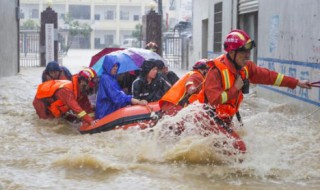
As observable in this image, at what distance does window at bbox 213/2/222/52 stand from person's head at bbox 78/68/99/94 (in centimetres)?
1007

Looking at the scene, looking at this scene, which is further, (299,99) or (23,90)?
(23,90)

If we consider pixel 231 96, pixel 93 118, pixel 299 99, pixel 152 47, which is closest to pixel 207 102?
pixel 231 96

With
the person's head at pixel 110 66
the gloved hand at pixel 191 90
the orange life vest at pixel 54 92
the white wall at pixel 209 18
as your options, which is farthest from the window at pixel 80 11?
the gloved hand at pixel 191 90

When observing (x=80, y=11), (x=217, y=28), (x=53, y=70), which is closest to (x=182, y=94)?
(x=53, y=70)

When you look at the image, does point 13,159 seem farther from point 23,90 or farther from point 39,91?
point 23,90

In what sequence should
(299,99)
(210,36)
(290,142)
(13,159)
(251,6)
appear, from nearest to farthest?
(13,159) → (290,142) → (299,99) → (251,6) → (210,36)

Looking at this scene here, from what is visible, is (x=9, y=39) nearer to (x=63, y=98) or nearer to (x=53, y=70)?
(x=53, y=70)

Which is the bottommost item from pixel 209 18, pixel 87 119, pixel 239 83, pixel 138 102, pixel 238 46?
pixel 87 119

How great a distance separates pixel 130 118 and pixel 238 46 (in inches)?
103

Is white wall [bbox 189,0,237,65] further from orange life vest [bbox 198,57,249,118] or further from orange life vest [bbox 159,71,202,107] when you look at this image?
orange life vest [bbox 198,57,249,118]

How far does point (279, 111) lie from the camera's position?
11031mm

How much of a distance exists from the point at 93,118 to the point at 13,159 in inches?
90.1

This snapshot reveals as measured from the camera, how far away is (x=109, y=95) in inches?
342

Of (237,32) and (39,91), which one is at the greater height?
(237,32)
